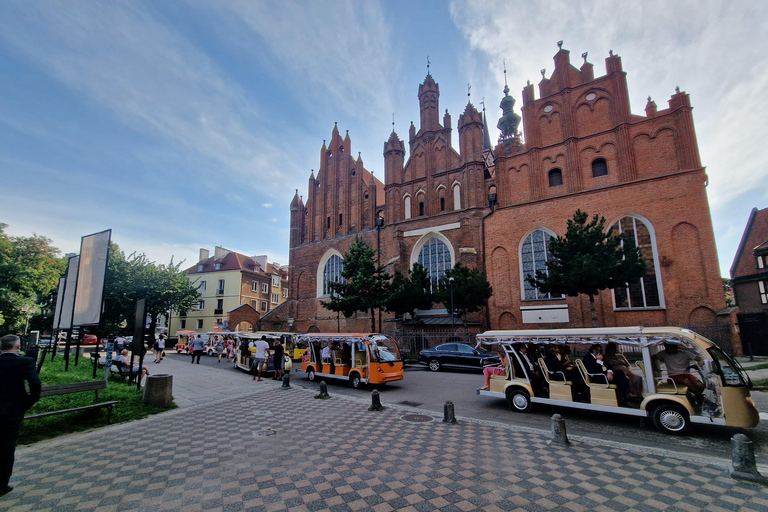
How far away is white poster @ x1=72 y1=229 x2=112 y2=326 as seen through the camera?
1105cm

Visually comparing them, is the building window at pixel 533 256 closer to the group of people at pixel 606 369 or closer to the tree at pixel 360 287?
the tree at pixel 360 287

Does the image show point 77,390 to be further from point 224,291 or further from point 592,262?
point 224,291

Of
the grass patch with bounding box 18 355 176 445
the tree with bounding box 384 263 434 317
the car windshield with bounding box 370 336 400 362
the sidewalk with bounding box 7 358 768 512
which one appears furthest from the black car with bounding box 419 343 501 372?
the grass patch with bounding box 18 355 176 445

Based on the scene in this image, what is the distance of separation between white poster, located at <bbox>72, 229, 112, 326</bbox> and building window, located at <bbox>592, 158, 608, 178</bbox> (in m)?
25.8

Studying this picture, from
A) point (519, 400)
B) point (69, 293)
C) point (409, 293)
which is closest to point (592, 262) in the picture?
point (409, 293)

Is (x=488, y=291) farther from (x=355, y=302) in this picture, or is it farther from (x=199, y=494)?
(x=199, y=494)

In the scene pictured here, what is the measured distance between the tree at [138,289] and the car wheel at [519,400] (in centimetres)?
3181

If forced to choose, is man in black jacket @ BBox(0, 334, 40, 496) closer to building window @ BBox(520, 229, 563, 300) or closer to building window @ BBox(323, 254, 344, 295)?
building window @ BBox(520, 229, 563, 300)

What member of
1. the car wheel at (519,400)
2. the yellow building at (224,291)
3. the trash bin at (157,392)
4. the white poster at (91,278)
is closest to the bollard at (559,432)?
the car wheel at (519,400)

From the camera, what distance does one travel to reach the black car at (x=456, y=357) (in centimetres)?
1589

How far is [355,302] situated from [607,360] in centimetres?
1623

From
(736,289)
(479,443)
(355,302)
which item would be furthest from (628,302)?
(479,443)

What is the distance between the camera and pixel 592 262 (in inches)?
648

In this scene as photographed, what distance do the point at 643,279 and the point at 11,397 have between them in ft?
83.0
